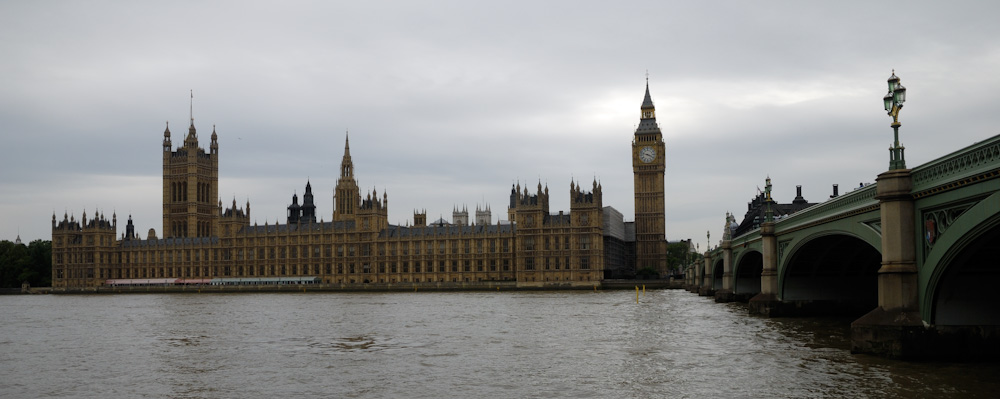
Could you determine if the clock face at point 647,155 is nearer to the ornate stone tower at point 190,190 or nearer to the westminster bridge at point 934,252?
the ornate stone tower at point 190,190

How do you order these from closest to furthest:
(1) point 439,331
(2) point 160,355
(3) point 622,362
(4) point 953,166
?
(4) point 953,166
(3) point 622,362
(2) point 160,355
(1) point 439,331

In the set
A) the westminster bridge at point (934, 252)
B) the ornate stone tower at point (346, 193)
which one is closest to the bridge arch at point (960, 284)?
the westminster bridge at point (934, 252)

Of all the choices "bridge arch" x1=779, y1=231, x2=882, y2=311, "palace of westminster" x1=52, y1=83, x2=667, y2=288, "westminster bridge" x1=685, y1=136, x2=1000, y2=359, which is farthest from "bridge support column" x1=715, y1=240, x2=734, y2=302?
"palace of westminster" x1=52, y1=83, x2=667, y2=288

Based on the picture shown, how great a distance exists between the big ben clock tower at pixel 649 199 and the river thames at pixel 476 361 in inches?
3436

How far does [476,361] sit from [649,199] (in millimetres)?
111569

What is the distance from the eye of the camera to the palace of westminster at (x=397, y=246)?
413 ft

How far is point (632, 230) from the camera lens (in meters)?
148

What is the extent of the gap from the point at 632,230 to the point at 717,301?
79722mm

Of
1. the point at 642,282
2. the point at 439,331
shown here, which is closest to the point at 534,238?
the point at 642,282

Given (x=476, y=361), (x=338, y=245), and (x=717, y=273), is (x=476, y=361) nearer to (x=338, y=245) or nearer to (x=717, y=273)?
(x=717, y=273)

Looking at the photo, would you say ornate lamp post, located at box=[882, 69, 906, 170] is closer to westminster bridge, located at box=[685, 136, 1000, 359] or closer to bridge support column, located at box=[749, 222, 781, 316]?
westminster bridge, located at box=[685, 136, 1000, 359]

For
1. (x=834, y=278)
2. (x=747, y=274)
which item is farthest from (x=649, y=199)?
(x=834, y=278)

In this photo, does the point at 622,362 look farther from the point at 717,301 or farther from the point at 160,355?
the point at 717,301

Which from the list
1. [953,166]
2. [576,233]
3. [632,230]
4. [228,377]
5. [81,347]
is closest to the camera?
[953,166]
